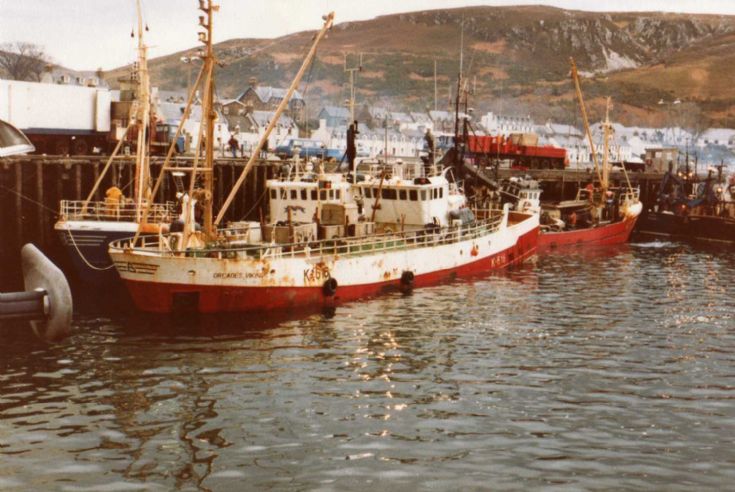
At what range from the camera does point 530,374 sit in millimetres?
24109

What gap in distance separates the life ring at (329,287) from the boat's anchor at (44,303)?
2908cm

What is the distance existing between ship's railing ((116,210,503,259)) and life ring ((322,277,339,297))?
4.07 feet

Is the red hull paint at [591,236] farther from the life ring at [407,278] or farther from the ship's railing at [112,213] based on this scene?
the ship's railing at [112,213]

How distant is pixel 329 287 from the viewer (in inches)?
1336

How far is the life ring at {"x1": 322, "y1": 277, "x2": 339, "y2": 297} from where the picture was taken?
111 feet

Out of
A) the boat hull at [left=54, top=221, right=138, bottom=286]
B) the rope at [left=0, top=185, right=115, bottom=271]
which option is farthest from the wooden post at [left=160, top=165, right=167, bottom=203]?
the boat hull at [left=54, top=221, right=138, bottom=286]

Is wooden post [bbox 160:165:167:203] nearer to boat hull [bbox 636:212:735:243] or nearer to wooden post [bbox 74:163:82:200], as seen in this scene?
wooden post [bbox 74:163:82:200]

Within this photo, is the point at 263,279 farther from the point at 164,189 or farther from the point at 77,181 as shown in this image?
the point at 164,189

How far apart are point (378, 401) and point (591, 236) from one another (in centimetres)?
4572

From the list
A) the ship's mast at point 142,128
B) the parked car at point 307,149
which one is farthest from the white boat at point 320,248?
the parked car at point 307,149

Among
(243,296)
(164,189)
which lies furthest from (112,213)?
(243,296)

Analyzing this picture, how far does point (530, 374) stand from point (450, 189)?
85.7ft

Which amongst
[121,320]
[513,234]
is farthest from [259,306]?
[513,234]

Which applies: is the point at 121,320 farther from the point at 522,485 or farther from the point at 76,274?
the point at 522,485
